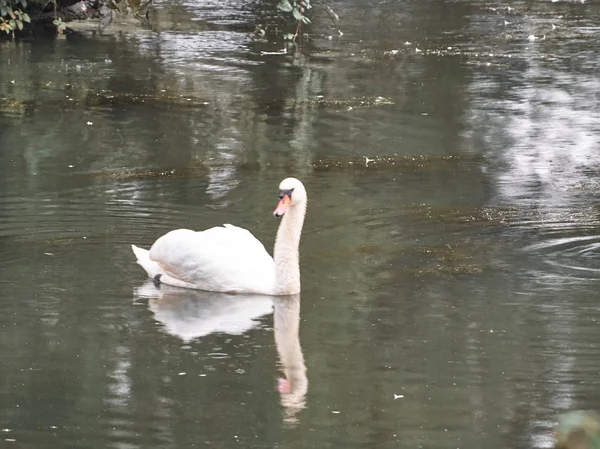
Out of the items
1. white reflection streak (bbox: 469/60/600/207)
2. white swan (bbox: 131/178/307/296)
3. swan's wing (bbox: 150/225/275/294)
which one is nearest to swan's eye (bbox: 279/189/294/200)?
white swan (bbox: 131/178/307/296)

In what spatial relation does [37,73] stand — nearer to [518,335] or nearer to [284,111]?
[284,111]

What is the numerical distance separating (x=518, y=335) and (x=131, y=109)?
9480mm

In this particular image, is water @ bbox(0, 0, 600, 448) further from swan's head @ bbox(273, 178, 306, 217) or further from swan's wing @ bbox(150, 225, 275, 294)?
swan's head @ bbox(273, 178, 306, 217)

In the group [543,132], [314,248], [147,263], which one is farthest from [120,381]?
[543,132]

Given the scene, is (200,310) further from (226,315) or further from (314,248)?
(314,248)

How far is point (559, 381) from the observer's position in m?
7.11

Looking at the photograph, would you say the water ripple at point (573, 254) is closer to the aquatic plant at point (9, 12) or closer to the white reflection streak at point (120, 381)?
the white reflection streak at point (120, 381)

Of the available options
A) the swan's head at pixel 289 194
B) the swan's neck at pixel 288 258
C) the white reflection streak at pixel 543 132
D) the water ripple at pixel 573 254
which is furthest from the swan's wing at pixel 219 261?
the white reflection streak at pixel 543 132

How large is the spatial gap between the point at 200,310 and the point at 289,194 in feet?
3.46

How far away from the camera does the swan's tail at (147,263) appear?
30.2 ft

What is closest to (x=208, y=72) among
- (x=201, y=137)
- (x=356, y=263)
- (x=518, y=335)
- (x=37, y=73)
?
(x=37, y=73)

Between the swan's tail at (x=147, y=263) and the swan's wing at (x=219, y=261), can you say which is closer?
the swan's wing at (x=219, y=261)

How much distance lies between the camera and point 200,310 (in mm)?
8672

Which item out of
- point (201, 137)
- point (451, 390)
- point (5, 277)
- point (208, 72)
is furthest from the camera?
point (208, 72)
